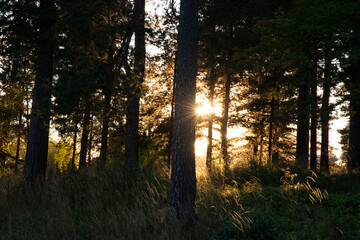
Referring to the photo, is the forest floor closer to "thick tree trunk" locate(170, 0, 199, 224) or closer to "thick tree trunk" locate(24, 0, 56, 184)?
"thick tree trunk" locate(170, 0, 199, 224)

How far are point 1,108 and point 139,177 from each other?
14246mm

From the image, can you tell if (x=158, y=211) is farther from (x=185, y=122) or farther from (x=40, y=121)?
(x=40, y=121)

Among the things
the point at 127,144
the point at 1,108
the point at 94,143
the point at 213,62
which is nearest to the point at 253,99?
the point at 213,62

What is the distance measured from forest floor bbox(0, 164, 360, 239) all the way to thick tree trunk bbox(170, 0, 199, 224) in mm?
379

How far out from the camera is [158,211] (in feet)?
19.5

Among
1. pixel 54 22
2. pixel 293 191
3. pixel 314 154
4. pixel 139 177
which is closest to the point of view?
pixel 293 191

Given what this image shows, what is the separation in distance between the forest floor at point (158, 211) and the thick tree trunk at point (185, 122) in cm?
38

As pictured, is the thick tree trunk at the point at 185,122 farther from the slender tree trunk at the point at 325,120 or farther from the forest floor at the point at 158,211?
the slender tree trunk at the point at 325,120

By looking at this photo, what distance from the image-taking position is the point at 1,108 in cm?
1762

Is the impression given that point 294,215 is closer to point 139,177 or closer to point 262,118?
point 139,177

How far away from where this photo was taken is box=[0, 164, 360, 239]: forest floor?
502 cm

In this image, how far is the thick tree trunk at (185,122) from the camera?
597 cm

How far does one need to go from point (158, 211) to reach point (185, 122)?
211 centimetres

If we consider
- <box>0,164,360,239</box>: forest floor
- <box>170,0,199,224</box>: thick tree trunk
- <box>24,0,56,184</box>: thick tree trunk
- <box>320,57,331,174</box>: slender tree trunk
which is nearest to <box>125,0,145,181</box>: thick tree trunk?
<box>0,164,360,239</box>: forest floor
